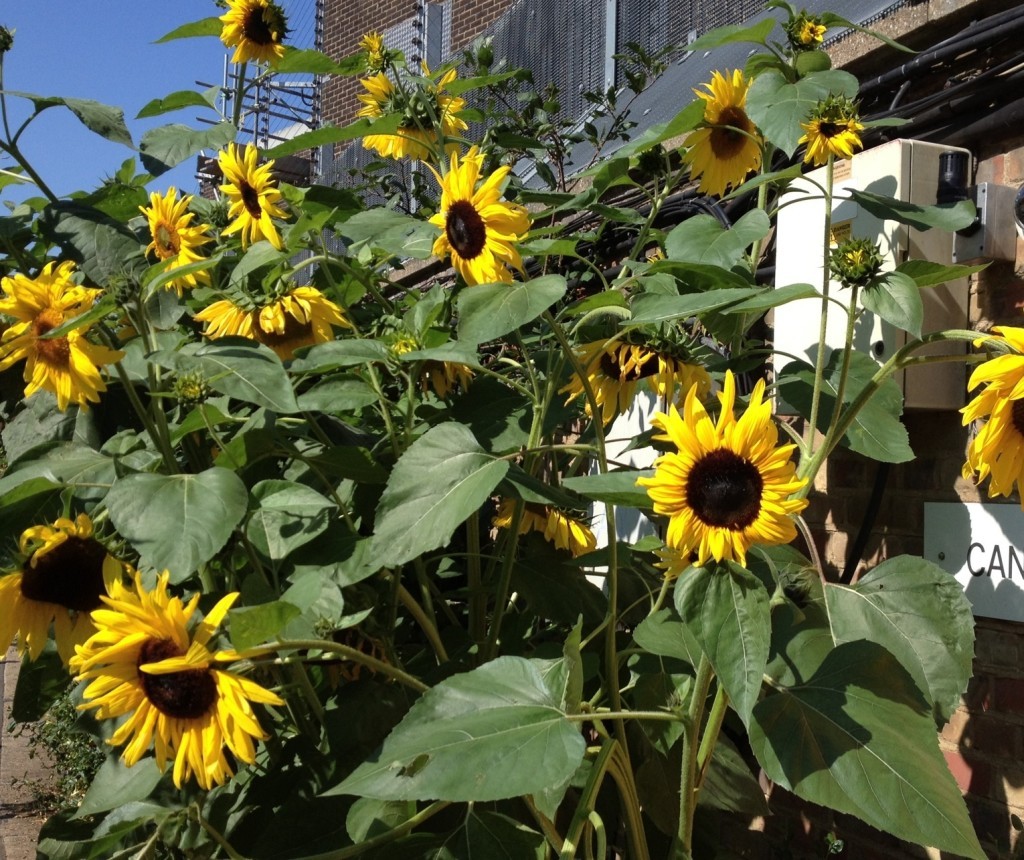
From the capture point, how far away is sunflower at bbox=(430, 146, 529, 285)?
1.62 meters

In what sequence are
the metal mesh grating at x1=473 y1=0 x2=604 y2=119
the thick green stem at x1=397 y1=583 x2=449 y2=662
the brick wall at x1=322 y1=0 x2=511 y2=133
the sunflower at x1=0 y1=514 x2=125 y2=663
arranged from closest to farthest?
the sunflower at x1=0 y1=514 x2=125 y2=663 < the thick green stem at x1=397 y1=583 x2=449 y2=662 < the metal mesh grating at x1=473 y1=0 x2=604 y2=119 < the brick wall at x1=322 y1=0 x2=511 y2=133

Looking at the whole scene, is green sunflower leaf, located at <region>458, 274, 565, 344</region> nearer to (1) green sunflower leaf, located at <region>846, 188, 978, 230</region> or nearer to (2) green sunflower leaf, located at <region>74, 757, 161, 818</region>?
(1) green sunflower leaf, located at <region>846, 188, 978, 230</region>

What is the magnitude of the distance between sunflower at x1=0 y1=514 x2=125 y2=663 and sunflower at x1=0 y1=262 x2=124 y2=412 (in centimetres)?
Answer: 19

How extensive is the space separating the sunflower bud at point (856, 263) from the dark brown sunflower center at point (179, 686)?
2.98ft

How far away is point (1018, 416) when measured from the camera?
1.27m

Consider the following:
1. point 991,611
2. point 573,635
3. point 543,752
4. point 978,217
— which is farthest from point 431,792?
point 978,217

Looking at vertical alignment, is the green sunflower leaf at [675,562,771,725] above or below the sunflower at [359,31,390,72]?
below

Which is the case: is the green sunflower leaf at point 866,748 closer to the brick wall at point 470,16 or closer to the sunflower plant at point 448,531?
the sunflower plant at point 448,531

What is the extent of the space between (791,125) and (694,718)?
0.85m

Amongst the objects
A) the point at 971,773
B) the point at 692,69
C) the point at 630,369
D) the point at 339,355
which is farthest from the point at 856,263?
the point at 692,69

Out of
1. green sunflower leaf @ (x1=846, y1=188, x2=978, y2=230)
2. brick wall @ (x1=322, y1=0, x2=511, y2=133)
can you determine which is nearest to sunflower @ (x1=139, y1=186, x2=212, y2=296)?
green sunflower leaf @ (x1=846, y1=188, x2=978, y2=230)

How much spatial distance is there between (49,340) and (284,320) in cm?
36

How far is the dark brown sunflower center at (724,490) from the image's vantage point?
125 cm

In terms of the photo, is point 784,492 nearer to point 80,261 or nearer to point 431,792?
point 431,792
